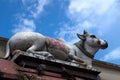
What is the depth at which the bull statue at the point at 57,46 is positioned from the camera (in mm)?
5266

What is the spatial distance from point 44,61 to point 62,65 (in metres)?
0.35

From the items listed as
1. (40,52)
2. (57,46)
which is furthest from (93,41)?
(40,52)

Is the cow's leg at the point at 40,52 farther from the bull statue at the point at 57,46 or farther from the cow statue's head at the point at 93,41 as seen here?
the cow statue's head at the point at 93,41

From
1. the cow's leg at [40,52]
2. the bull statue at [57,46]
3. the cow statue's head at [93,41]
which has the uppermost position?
the cow statue's head at [93,41]

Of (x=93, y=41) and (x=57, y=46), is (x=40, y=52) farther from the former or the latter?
(x=93, y=41)

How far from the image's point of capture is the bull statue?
5.27m

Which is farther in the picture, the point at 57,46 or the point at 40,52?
the point at 57,46

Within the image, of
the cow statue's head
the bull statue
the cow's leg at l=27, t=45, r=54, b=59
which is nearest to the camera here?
the cow's leg at l=27, t=45, r=54, b=59

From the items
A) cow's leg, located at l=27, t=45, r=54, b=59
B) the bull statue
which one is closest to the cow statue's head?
the bull statue

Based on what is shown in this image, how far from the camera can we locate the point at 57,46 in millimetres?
5523

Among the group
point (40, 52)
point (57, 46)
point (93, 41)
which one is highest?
point (93, 41)

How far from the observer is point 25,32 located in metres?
5.38

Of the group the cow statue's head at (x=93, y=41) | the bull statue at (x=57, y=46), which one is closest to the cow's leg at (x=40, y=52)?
the bull statue at (x=57, y=46)

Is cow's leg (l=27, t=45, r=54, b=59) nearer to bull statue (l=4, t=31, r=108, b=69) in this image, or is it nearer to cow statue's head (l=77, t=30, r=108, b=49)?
bull statue (l=4, t=31, r=108, b=69)
